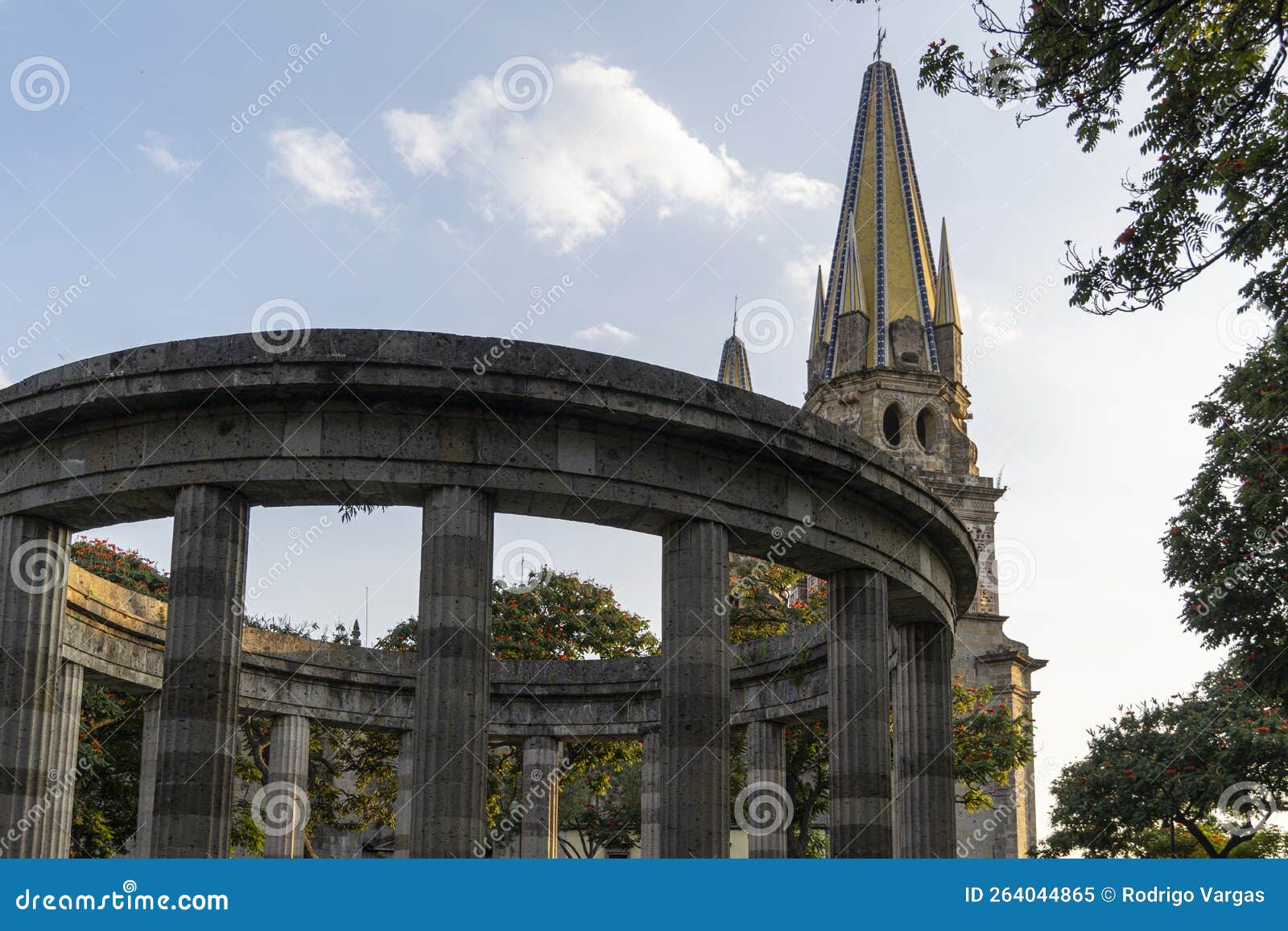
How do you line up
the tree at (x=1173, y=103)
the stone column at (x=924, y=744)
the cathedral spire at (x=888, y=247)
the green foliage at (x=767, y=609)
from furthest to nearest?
the cathedral spire at (x=888, y=247), the green foliage at (x=767, y=609), the stone column at (x=924, y=744), the tree at (x=1173, y=103)

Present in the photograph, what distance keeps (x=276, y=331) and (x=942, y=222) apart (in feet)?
321

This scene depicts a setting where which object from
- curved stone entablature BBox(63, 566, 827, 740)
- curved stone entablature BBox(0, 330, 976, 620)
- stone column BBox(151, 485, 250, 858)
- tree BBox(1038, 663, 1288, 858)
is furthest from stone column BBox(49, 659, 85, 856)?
tree BBox(1038, 663, 1288, 858)

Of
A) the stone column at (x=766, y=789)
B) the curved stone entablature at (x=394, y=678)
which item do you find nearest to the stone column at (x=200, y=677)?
the curved stone entablature at (x=394, y=678)

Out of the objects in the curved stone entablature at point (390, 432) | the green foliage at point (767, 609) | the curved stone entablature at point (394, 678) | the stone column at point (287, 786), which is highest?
the green foliage at point (767, 609)

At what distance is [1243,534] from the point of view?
3647 cm

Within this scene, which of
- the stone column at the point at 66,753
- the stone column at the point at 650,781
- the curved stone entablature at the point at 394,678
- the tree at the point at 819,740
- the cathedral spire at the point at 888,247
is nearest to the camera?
the stone column at the point at 66,753

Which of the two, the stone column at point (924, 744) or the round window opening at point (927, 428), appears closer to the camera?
the stone column at point (924, 744)

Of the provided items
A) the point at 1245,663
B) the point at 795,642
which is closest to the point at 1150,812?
the point at 1245,663

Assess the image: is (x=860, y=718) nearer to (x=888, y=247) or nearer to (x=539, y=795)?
(x=539, y=795)

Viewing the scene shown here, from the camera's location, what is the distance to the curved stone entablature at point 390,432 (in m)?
23.2

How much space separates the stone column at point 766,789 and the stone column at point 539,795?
637 centimetres

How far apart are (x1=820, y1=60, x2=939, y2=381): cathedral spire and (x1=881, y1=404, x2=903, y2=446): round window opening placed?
359 cm

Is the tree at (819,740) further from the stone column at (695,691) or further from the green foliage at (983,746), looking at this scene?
the stone column at (695,691)

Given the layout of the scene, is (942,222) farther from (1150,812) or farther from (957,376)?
(1150,812)
